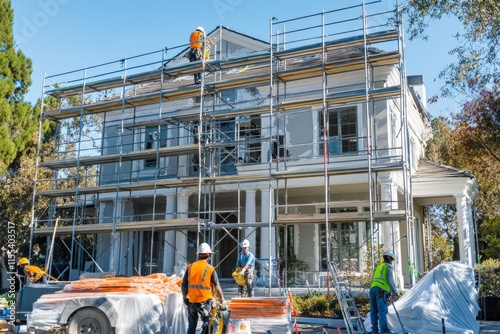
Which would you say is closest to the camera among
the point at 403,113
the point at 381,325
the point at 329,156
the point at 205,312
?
the point at 205,312

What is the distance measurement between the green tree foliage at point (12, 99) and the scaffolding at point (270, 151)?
3.72 meters

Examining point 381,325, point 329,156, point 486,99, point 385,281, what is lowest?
point 381,325

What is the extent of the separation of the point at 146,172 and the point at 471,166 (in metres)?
14.9

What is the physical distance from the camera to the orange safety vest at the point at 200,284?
25.2ft

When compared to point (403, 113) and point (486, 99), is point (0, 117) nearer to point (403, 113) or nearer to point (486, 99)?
point (403, 113)

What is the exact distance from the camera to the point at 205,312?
25.1ft

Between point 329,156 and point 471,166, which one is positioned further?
point 471,166

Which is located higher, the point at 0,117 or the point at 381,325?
the point at 0,117

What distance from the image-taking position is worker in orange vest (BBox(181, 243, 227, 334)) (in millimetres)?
7676

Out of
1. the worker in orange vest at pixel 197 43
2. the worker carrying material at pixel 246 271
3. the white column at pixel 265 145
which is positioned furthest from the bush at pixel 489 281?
the worker in orange vest at pixel 197 43

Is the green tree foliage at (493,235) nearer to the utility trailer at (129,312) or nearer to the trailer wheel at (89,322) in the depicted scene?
the utility trailer at (129,312)

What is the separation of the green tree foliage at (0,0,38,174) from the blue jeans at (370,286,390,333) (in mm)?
18226

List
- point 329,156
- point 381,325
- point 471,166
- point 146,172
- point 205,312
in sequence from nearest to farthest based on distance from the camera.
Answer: point 205,312 → point 381,325 → point 329,156 → point 146,172 → point 471,166

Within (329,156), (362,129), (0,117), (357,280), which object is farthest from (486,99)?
(0,117)
